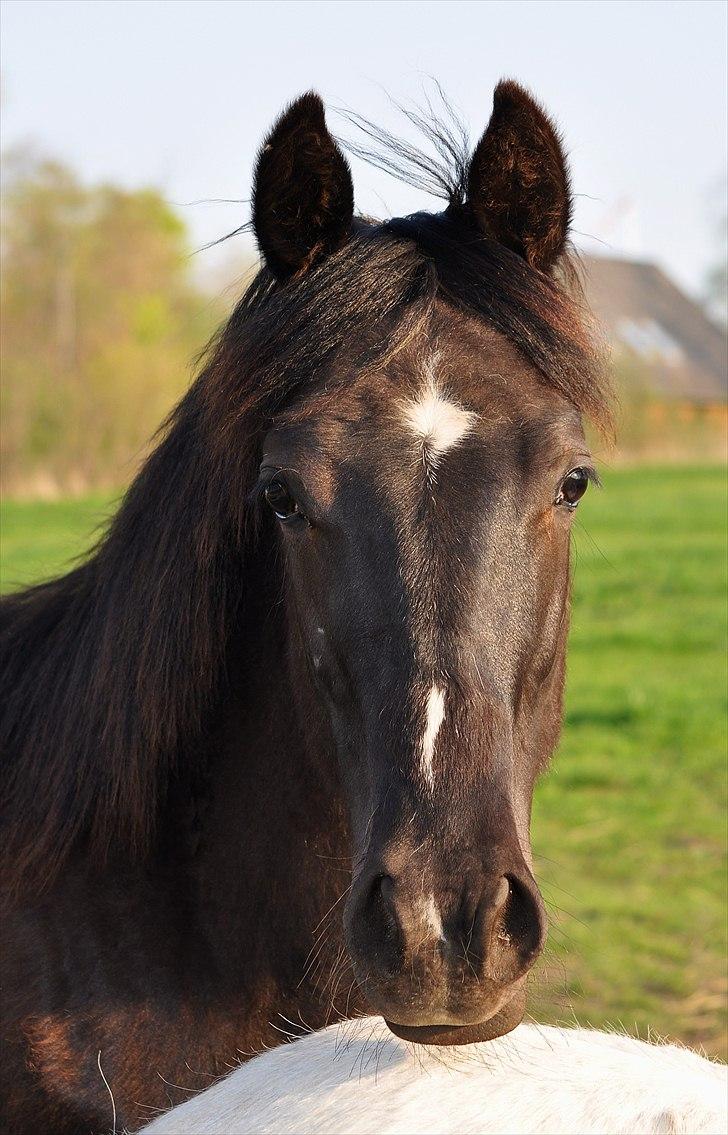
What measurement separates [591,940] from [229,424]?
412 centimetres

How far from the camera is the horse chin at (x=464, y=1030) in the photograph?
1.95 m

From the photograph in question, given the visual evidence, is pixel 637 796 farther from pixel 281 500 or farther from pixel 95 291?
pixel 95 291

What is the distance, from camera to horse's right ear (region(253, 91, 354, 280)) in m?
2.56

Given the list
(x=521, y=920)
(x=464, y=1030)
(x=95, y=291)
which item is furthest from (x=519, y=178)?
(x=95, y=291)

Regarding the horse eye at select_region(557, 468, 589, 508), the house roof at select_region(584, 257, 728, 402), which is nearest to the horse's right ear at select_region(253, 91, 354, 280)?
the horse eye at select_region(557, 468, 589, 508)

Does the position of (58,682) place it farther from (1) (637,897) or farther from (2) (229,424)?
(1) (637,897)

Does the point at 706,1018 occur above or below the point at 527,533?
below

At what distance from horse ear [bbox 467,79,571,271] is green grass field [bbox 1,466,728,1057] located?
73 cm

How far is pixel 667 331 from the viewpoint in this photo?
53.9 metres

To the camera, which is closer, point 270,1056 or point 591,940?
point 270,1056

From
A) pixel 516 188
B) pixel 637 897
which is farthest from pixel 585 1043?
pixel 637 897

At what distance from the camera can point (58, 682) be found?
2865 millimetres

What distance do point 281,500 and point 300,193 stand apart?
737 millimetres

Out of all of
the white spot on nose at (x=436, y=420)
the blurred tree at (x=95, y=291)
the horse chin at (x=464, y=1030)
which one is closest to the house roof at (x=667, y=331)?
the blurred tree at (x=95, y=291)
